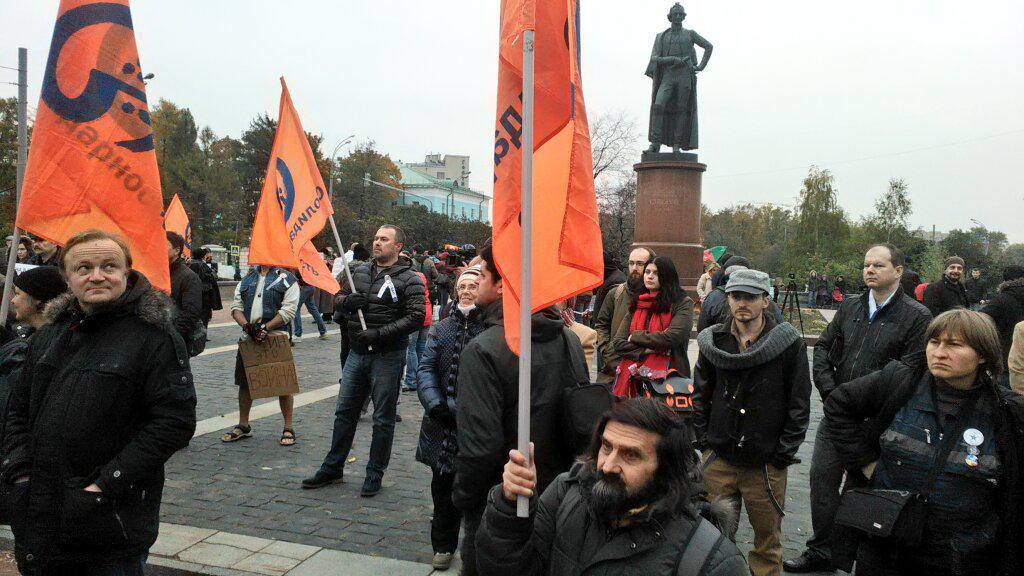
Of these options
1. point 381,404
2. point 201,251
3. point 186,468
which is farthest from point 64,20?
point 201,251

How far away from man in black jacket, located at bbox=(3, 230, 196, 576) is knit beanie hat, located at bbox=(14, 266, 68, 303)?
86 cm

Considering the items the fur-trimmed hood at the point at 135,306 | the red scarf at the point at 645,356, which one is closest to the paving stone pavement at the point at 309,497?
the red scarf at the point at 645,356

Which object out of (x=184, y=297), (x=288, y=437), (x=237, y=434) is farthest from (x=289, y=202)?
(x=237, y=434)

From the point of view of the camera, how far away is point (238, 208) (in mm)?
57156

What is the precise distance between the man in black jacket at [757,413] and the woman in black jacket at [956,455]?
77 cm

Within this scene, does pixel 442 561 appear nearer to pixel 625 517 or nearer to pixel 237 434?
pixel 625 517

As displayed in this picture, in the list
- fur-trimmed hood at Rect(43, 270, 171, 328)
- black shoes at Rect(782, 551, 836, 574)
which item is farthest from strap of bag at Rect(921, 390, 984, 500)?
fur-trimmed hood at Rect(43, 270, 171, 328)

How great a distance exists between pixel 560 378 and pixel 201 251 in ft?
33.3

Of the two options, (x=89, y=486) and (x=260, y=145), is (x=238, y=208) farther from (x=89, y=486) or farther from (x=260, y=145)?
(x=89, y=486)

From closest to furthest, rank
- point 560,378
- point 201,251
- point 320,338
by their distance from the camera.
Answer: point 560,378
point 201,251
point 320,338

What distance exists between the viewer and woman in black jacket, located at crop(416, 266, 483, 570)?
3920 millimetres

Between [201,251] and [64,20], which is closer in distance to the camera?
[64,20]

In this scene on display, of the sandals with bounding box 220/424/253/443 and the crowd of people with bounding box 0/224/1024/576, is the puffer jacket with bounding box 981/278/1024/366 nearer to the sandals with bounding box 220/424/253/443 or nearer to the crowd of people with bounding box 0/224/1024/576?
the crowd of people with bounding box 0/224/1024/576

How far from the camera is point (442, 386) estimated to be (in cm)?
418
